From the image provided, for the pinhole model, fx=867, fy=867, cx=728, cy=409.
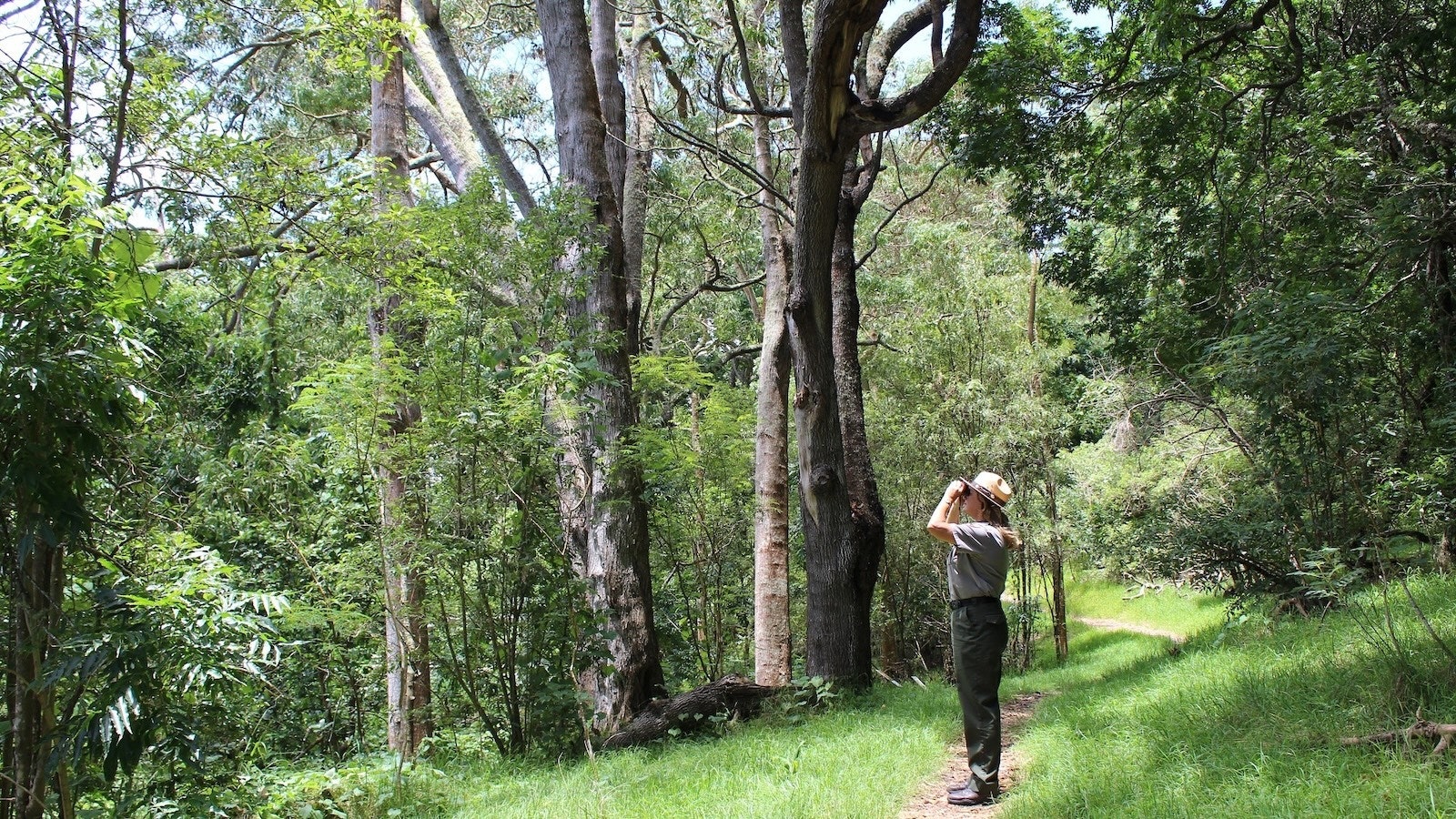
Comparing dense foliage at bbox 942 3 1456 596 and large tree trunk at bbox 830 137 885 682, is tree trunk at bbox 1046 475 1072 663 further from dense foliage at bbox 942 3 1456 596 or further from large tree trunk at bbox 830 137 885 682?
large tree trunk at bbox 830 137 885 682

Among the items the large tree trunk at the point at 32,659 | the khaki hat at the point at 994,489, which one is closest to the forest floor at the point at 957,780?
the khaki hat at the point at 994,489

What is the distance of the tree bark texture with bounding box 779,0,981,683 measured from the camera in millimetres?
6832

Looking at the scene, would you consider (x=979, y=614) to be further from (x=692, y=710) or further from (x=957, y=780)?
(x=692, y=710)

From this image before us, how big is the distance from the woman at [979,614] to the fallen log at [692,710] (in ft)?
8.86

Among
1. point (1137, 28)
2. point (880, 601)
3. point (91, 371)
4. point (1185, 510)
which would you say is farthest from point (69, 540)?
point (880, 601)

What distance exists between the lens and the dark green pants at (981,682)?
4.49 meters

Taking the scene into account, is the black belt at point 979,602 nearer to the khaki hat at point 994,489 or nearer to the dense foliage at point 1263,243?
the khaki hat at point 994,489

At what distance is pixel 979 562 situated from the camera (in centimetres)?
467

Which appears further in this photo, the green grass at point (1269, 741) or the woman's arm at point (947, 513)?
the woman's arm at point (947, 513)

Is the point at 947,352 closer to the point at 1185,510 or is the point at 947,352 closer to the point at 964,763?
the point at 1185,510

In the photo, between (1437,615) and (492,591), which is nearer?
(1437,615)

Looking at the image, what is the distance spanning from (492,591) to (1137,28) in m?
7.84

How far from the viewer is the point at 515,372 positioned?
603 centimetres

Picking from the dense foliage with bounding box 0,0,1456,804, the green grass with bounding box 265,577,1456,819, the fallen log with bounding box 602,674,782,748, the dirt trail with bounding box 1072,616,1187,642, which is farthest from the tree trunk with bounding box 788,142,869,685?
the dirt trail with bounding box 1072,616,1187,642
